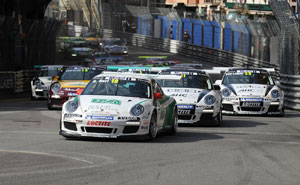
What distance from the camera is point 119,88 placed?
43.2 ft

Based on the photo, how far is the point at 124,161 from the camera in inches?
387

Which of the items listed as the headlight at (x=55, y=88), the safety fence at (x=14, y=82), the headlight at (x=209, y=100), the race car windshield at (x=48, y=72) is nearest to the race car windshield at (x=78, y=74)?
the headlight at (x=55, y=88)

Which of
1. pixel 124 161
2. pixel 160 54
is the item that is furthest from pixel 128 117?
pixel 160 54

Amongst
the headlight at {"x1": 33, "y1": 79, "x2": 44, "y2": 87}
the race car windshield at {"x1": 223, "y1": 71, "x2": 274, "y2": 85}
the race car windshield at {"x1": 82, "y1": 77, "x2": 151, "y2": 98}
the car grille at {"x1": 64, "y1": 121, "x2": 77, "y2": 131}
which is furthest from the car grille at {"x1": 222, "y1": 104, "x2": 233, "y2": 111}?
the headlight at {"x1": 33, "y1": 79, "x2": 44, "y2": 87}

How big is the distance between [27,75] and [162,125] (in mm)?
19703

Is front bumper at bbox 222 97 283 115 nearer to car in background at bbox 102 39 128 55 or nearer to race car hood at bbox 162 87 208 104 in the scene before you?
race car hood at bbox 162 87 208 104

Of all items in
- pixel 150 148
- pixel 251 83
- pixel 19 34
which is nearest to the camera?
pixel 150 148

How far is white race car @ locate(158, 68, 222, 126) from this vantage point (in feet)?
52.6

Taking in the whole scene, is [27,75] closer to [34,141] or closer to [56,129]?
[56,129]

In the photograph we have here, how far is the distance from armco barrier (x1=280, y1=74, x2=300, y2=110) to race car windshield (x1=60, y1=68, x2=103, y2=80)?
6.27m

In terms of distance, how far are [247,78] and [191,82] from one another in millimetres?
4509

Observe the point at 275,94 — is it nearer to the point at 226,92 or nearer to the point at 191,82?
the point at 226,92

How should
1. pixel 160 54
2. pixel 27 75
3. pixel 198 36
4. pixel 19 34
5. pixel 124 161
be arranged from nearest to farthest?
1. pixel 124 161
2. pixel 27 75
3. pixel 19 34
4. pixel 198 36
5. pixel 160 54

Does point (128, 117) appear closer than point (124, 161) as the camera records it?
No
